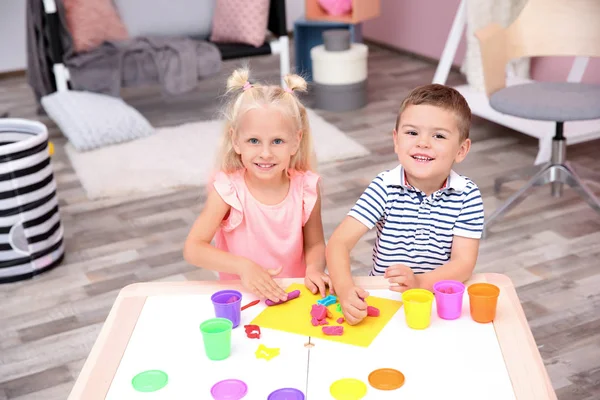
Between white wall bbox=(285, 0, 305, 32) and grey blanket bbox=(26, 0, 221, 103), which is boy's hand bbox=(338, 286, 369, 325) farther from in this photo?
white wall bbox=(285, 0, 305, 32)

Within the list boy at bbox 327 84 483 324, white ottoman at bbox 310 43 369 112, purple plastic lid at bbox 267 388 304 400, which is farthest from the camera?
white ottoman at bbox 310 43 369 112

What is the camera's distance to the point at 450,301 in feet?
4.04

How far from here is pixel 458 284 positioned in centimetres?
128

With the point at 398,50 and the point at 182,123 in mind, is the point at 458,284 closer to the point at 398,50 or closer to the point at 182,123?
the point at 182,123

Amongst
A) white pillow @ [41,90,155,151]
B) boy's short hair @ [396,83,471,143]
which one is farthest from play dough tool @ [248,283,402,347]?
white pillow @ [41,90,155,151]

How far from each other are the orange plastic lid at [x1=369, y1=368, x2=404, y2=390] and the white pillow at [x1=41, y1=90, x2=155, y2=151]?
2828 millimetres

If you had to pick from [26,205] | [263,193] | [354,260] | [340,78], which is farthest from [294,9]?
[263,193]

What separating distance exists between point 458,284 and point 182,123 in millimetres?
2993

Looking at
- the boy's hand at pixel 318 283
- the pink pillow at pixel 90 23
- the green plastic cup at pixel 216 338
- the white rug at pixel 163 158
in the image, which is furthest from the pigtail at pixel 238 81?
the pink pillow at pixel 90 23

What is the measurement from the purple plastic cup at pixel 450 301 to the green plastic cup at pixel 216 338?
0.33 m

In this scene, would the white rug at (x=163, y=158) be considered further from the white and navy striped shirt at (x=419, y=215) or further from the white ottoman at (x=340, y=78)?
the white and navy striped shirt at (x=419, y=215)

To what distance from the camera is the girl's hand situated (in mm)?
1327

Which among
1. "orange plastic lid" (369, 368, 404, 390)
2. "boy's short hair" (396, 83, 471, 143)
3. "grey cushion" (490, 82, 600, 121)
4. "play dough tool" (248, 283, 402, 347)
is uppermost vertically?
"boy's short hair" (396, 83, 471, 143)

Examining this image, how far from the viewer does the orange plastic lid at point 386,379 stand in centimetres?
107
